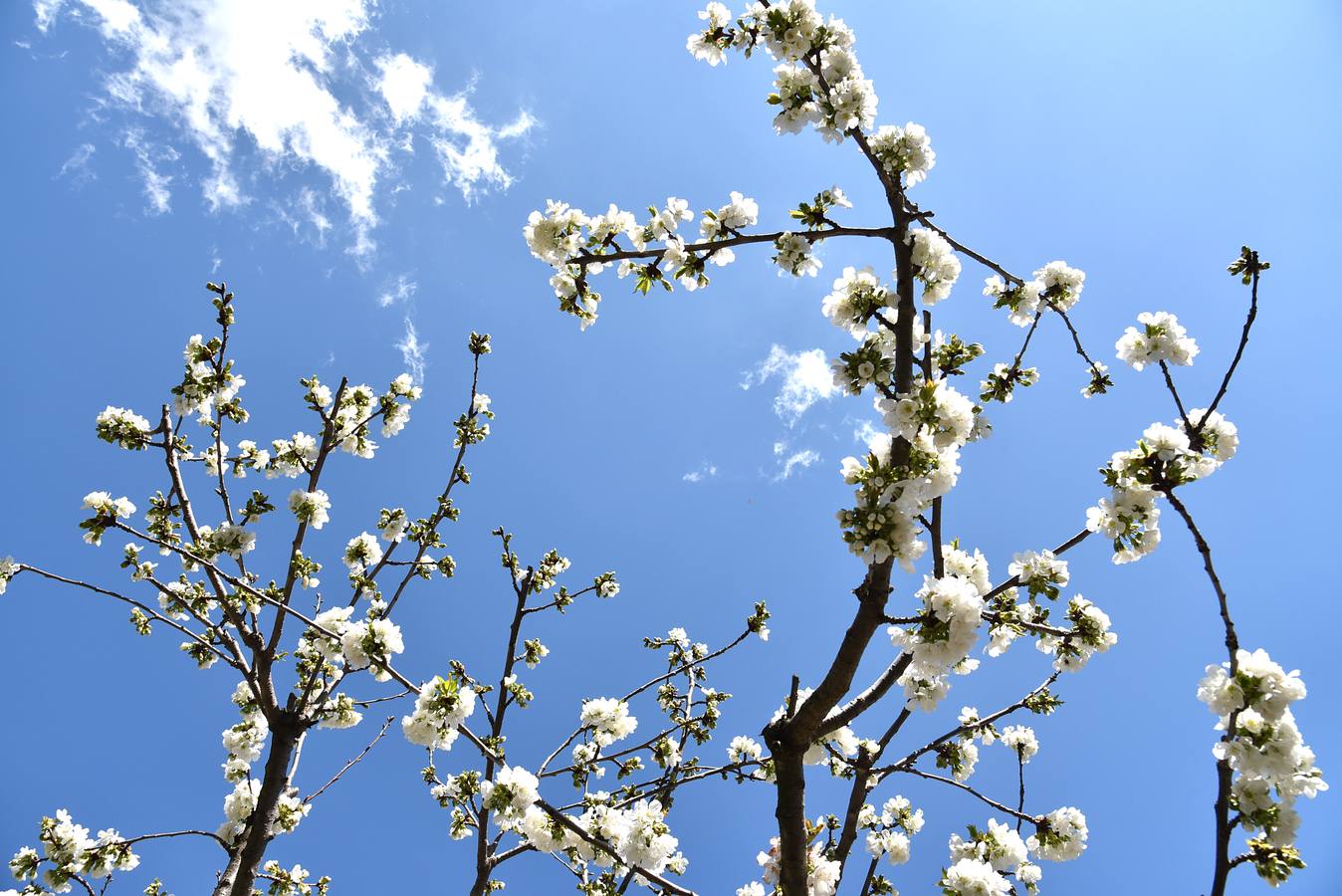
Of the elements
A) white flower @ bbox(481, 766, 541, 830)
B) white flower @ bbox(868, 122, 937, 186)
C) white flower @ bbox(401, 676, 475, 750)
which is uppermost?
white flower @ bbox(868, 122, 937, 186)

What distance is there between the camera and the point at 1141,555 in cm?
355

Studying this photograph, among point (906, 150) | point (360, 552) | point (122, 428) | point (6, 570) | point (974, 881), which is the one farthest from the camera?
point (360, 552)

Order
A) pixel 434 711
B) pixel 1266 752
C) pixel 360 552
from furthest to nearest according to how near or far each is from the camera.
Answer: pixel 360 552
pixel 434 711
pixel 1266 752

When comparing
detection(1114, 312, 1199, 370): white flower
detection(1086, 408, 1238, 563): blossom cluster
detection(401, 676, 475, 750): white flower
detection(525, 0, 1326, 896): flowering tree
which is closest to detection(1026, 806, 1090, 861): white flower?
detection(525, 0, 1326, 896): flowering tree

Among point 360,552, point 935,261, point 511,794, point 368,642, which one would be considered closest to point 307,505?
point 360,552

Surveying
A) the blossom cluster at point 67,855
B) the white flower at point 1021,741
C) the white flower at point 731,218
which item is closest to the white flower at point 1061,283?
the white flower at point 731,218

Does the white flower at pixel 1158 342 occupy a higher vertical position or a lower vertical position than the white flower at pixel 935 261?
lower

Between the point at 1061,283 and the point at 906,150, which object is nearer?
the point at 906,150

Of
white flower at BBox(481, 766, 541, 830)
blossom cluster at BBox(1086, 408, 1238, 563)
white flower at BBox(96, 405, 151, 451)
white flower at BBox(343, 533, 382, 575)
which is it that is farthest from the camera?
white flower at BBox(343, 533, 382, 575)

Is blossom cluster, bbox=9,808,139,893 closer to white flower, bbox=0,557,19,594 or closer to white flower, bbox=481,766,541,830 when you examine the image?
white flower, bbox=0,557,19,594

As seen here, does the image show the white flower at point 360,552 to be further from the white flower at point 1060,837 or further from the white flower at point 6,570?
the white flower at point 1060,837

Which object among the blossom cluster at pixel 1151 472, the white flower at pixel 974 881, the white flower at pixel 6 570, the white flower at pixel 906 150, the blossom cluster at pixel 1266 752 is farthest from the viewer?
the white flower at pixel 6 570

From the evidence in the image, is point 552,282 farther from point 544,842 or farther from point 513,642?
point 544,842

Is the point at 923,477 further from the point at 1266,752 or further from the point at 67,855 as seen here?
the point at 67,855
